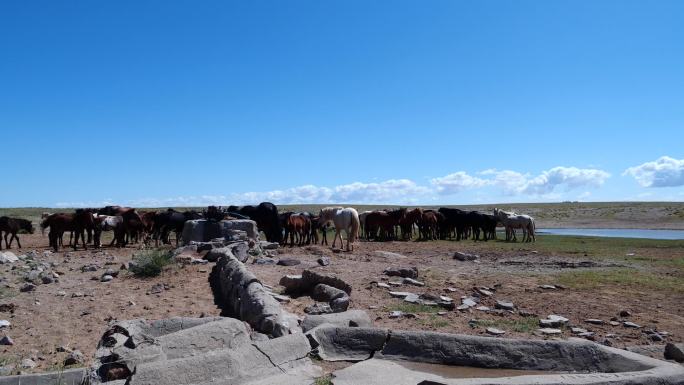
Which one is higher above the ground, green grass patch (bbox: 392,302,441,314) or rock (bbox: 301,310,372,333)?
rock (bbox: 301,310,372,333)

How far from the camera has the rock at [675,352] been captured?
20.8 feet

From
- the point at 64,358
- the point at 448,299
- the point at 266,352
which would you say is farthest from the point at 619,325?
the point at 64,358

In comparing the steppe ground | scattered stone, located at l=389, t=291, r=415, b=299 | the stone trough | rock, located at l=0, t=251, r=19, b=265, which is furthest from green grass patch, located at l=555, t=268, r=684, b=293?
rock, located at l=0, t=251, r=19, b=265

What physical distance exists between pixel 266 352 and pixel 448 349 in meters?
Answer: 2.13

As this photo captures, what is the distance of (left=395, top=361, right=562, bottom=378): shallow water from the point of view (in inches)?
225

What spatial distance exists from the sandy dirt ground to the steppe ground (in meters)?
0.02

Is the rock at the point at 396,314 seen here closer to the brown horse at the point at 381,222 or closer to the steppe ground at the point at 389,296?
the steppe ground at the point at 389,296

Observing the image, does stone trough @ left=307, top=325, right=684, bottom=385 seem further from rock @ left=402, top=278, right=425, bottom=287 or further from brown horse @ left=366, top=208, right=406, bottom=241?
brown horse @ left=366, top=208, right=406, bottom=241

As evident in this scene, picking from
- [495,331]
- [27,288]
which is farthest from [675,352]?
[27,288]

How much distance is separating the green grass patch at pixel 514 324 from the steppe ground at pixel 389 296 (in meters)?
0.02

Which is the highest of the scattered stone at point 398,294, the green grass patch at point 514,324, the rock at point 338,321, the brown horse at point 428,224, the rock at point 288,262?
the brown horse at point 428,224

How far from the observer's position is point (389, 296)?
10164 mm

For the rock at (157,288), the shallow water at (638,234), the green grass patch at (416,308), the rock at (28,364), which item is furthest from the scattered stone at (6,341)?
the shallow water at (638,234)

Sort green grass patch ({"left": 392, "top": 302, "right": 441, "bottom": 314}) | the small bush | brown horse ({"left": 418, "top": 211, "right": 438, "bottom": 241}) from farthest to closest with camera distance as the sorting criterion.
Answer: brown horse ({"left": 418, "top": 211, "right": 438, "bottom": 241}) → the small bush → green grass patch ({"left": 392, "top": 302, "right": 441, "bottom": 314})
